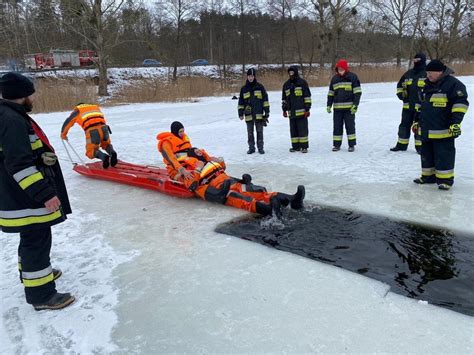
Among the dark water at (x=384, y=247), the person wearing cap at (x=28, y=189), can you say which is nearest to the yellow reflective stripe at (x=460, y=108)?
the dark water at (x=384, y=247)

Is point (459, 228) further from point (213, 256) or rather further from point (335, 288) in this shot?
point (213, 256)

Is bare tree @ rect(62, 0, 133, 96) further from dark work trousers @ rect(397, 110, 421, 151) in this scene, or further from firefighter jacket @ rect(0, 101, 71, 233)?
firefighter jacket @ rect(0, 101, 71, 233)

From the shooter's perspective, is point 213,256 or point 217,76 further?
point 217,76

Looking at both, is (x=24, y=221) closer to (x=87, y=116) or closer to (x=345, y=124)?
(x=87, y=116)

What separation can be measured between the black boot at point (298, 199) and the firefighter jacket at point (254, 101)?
135 inches

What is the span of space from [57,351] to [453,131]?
15.6 feet

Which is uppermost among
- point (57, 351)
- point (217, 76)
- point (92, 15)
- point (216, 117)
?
point (92, 15)

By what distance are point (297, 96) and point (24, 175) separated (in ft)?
18.7

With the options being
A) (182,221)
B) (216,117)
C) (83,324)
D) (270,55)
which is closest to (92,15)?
(216,117)

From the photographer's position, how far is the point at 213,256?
3564mm

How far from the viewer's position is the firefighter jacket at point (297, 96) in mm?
7406

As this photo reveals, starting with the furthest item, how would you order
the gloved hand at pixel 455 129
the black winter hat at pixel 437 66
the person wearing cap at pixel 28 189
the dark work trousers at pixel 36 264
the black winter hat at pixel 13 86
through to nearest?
the black winter hat at pixel 437 66
the gloved hand at pixel 455 129
the dark work trousers at pixel 36 264
the black winter hat at pixel 13 86
the person wearing cap at pixel 28 189

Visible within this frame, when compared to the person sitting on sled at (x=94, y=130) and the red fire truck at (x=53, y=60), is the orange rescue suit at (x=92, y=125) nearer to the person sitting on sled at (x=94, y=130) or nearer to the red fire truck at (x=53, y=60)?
the person sitting on sled at (x=94, y=130)

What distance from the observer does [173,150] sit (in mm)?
5059
